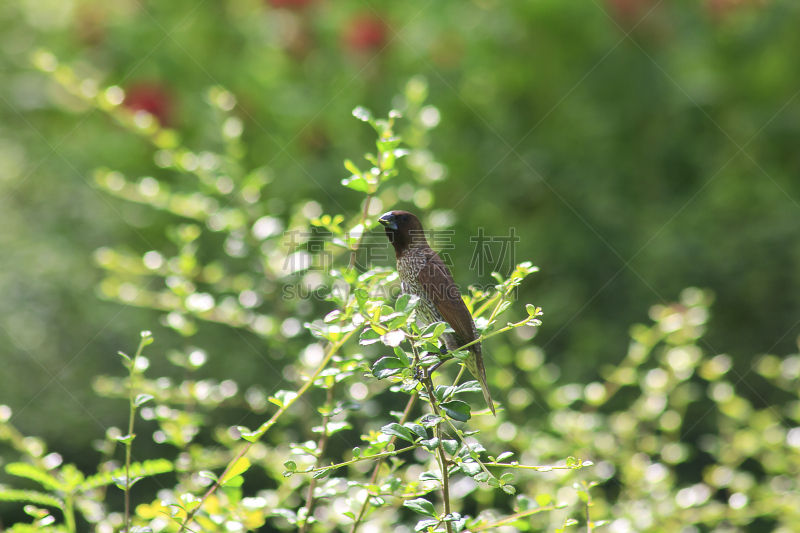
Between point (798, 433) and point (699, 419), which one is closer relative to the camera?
→ point (798, 433)

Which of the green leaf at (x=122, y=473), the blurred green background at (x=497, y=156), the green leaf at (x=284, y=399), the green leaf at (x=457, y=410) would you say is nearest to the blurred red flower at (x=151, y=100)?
the blurred green background at (x=497, y=156)

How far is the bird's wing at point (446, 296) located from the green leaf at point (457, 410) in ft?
1.06

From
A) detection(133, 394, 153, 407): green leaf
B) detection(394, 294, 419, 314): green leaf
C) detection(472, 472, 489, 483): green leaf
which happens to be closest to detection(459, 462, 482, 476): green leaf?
detection(472, 472, 489, 483): green leaf

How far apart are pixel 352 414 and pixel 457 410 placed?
59cm

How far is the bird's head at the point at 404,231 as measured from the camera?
1.45 m

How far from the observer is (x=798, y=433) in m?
1.93

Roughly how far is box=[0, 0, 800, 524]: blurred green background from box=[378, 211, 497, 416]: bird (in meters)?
1.34

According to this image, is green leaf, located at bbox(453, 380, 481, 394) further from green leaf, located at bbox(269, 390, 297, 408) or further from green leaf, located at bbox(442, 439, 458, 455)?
green leaf, located at bbox(269, 390, 297, 408)

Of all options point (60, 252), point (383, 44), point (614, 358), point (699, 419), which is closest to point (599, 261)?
point (614, 358)

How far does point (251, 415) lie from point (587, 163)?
229 centimetres

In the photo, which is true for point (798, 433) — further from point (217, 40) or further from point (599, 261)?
point (217, 40)

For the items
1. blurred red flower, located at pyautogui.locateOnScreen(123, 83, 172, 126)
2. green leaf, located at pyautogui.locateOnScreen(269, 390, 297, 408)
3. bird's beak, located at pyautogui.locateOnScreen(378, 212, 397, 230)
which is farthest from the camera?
blurred red flower, located at pyautogui.locateOnScreen(123, 83, 172, 126)

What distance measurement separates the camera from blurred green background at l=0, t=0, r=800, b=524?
120 inches

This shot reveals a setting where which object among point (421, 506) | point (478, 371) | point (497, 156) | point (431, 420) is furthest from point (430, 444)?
point (497, 156)
